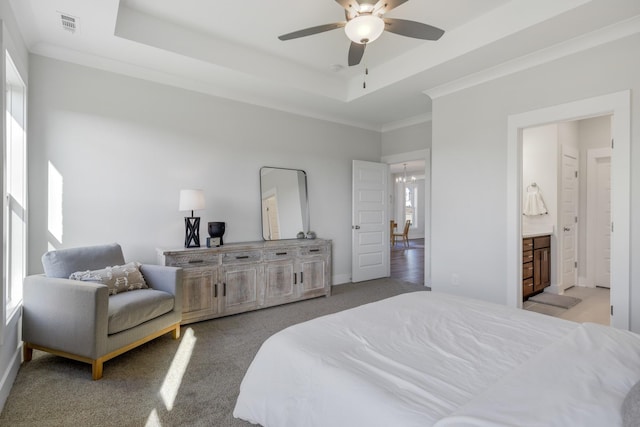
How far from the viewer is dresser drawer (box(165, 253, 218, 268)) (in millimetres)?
3264

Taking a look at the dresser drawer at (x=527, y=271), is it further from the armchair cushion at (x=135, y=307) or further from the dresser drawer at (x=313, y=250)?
the armchair cushion at (x=135, y=307)

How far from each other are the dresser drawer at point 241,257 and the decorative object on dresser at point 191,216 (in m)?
0.36

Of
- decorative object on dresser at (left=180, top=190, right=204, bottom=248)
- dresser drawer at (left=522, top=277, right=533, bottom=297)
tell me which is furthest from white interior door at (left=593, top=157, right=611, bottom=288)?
decorative object on dresser at (left=180, top=190, right=204, bottom=248)

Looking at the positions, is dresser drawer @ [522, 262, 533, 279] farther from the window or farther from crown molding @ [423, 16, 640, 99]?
the window

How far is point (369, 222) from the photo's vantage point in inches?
215

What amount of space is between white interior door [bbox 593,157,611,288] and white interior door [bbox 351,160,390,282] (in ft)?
10.1

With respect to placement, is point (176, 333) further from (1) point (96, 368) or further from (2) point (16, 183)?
(2) point (16, 183)

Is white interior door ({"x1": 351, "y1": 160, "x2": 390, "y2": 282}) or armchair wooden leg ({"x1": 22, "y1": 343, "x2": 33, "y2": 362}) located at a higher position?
white interior door ({"x1": 351, "y1": 160, "x2": 390, "y2": 282})

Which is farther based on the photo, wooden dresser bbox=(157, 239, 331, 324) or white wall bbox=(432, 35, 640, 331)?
wooden dresser bbox=(157, 239, 331, 324)

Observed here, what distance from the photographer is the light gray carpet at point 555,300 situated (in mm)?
4035

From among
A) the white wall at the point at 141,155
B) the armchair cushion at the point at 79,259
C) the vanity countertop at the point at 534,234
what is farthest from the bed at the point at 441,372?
the vanity countertop at the point at 534,234

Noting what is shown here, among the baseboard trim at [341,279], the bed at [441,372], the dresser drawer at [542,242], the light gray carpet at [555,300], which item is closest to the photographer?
the bed at [441,372]

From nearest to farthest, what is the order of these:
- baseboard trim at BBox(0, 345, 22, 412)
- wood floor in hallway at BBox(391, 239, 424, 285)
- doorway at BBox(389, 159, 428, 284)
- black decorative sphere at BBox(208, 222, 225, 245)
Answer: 1. baseboard trim at BBox(0, 345, 22, 412)
2. black decorative sphere at BBox(208, 222, 225, 245)
3. wood floor in hallway at BBox(391, 239, 424, 285)
4. doorway at BBox(389, 159, 428, 284)

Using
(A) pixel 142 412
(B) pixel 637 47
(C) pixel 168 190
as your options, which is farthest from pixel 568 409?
(C) pixel 168 190
